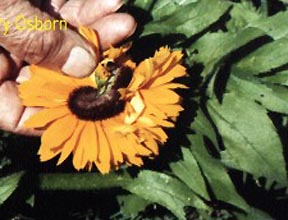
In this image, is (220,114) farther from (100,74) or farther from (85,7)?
(85,7)

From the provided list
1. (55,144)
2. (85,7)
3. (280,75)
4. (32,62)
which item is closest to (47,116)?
(55,144)

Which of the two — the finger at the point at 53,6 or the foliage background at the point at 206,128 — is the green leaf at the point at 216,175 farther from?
the finger at the point at 53,6

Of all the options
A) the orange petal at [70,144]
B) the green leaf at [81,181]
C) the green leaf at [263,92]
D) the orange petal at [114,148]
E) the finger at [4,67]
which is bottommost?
the green leaf at [81,181]

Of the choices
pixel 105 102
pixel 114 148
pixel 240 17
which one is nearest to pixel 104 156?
pixel 114 148

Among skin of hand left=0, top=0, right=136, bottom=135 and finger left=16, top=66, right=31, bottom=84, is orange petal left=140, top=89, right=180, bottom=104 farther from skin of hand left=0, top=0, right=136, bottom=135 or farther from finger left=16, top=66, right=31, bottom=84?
finger left=16, top=66, right=31, bottom=84

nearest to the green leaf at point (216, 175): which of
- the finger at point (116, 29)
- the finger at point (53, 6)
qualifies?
A: the finger at point (116, 29)

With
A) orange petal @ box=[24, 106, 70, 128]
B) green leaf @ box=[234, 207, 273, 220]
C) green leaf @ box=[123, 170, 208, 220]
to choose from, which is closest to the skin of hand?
orange petal @ box=[24, 106, 70, 128]
